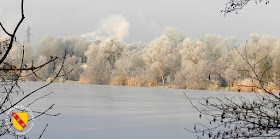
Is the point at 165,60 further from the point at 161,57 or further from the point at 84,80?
the point at 84,80

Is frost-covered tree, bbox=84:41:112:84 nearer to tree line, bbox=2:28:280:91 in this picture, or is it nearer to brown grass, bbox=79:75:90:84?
tree line, bbox=2:28:280:91

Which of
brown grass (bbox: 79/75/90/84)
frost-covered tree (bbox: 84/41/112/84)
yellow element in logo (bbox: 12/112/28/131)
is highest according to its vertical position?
frost-covered tree (bbox: 84/41/112/84)

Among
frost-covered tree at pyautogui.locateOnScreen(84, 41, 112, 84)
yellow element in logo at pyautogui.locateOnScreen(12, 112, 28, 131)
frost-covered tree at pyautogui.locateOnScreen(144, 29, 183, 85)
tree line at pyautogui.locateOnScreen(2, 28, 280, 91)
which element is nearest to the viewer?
yellow element in logo at pyautogui.locateOnScreen(12, 112, 28, 131)

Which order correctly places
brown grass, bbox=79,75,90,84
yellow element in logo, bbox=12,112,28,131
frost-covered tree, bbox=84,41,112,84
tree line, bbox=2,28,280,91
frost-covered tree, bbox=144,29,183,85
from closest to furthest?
yellow element in logo, bbox=12,112,28,131
tree line, bbox=2,28,280,91
frost-covered tree, bbox=144,29,183,85
frost-covered tree, bbox=84,41,112,84
brown grass, bbox=79,75,90,84

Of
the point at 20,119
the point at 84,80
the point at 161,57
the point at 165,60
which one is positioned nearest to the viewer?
the point at 20,119

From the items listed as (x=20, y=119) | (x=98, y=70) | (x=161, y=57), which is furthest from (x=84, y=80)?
(x=20, y=119)

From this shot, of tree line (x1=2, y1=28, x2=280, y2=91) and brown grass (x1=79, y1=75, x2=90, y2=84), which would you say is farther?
brown grass (x1=79, y1=75, x2=90, y2=84)

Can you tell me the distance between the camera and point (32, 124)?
11859mm

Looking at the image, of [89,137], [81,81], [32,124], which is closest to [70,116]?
[32,124]

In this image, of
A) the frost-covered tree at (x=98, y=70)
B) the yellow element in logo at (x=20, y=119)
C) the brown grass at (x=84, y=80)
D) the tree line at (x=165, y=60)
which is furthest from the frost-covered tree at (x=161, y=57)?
the yellow element in logo at (x=20, y=119)

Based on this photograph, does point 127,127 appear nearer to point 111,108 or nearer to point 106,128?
point 106,128

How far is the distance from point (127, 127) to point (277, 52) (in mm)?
22457

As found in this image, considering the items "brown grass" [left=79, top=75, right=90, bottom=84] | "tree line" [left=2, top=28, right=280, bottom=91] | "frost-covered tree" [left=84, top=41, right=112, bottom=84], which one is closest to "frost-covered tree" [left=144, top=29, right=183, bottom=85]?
"tree line" [left=2, top=28, right=280, bottom=91]

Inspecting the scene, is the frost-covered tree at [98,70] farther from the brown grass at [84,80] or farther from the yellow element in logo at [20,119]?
the yellow element in logo at [20,119]
